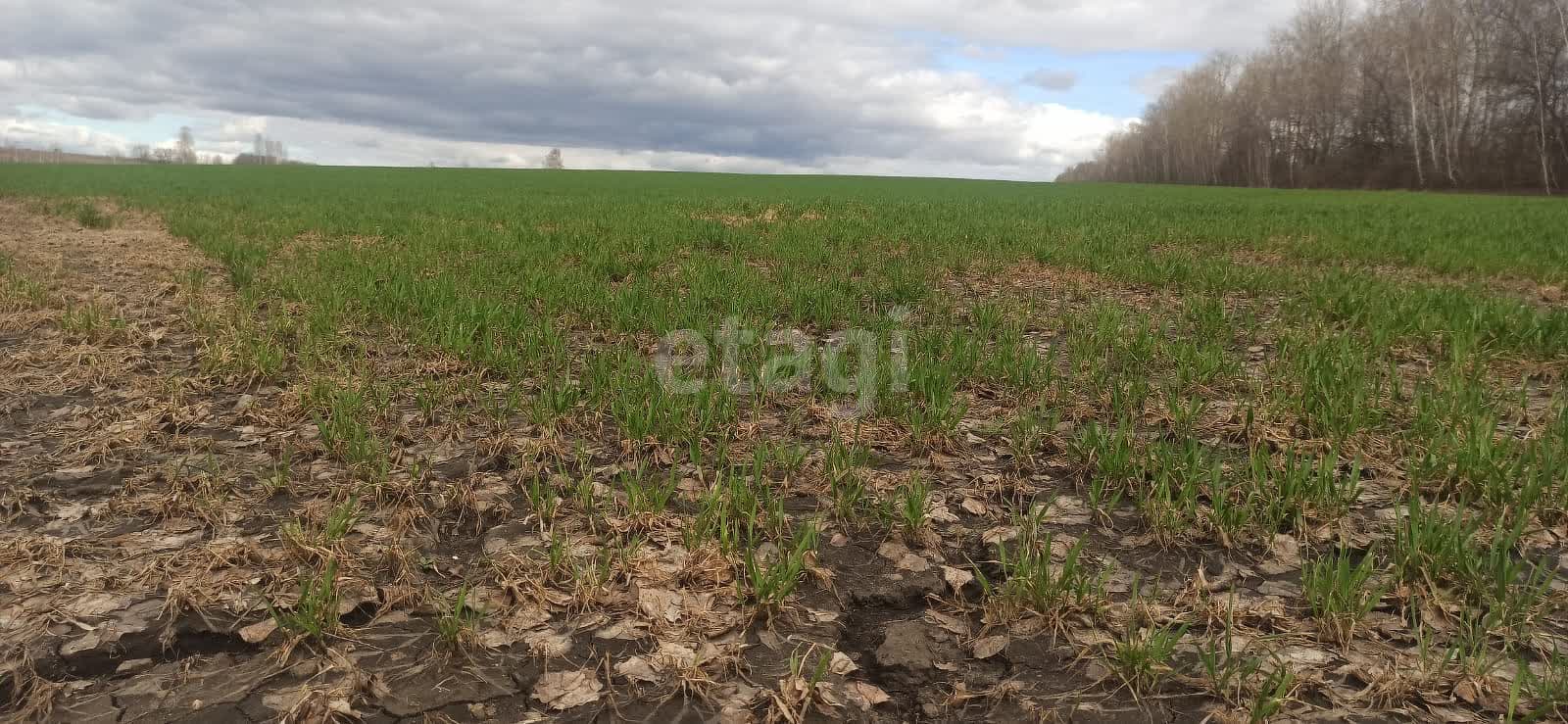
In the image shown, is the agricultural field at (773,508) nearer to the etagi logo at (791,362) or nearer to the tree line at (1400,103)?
the etagi logo at (791,362)

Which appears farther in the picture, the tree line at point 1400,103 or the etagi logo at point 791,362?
the tree line at point 1400,103

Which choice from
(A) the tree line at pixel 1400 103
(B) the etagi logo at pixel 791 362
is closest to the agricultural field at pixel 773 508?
(B) the etagi logo at pixel 791 362

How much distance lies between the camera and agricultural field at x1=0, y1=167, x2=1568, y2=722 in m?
1.99

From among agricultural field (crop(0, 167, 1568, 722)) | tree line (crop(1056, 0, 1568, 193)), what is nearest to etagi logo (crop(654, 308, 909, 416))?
agricultural field (crop(0, 167, 1568, 722))

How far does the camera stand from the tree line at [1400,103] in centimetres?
3706

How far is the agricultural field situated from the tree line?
4532 centimetres

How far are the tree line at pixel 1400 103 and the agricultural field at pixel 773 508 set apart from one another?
45.3 m

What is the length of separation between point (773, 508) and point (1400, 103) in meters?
60.2

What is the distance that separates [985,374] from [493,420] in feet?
9.22

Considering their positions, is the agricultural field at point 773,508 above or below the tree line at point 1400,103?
below

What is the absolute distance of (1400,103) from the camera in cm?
4600

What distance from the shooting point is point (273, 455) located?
3.45 m

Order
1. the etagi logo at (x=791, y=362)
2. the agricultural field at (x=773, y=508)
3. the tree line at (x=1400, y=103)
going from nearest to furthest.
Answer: the agricultural field at (x=773, y=508)
the etagi logo at (x=791, y=362)
the tree line at (x=1400, y=103)

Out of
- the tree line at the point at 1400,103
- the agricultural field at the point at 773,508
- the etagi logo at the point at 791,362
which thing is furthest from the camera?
the tree line at the point at 1400,103
